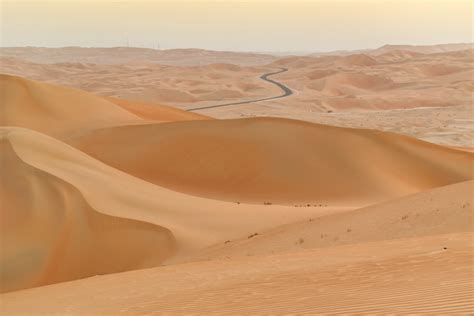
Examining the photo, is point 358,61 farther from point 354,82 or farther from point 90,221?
point 90,221

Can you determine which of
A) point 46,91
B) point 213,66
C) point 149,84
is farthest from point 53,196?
point 213,66

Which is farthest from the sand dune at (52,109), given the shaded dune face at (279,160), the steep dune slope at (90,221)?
the steep dune slope at (90,221)

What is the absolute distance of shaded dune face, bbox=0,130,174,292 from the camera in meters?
14.8

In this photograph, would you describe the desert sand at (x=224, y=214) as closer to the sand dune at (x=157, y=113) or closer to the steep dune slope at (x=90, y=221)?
the steep dune slope at (x=90, y=221)

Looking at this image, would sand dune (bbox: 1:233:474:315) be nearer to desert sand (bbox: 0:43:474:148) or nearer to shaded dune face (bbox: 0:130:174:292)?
shaded dune face (bbox: 0:130:174:292)

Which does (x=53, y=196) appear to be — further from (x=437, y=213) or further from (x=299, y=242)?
(x=437, y=213)

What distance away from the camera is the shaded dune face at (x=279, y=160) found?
25.3m

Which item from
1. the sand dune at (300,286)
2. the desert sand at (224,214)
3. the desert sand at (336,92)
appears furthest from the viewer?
the desert sand at (336,92)

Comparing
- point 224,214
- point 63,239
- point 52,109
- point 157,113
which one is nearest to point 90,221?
point 63,239

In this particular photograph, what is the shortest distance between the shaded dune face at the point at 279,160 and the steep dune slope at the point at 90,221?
6688mm

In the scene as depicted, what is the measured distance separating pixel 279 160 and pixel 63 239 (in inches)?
524

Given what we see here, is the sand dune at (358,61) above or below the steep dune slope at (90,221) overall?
above

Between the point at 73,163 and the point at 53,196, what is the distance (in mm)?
3313

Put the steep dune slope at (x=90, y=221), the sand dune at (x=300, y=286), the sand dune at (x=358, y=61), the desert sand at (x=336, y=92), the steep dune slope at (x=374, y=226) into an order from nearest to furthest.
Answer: the sand dune at (x=300, y=286)
the steep dune slope at (x=374, y=226)
the steep dune slope at (x=90, y=221)
the desert sand at (x=336, y=92)
the sand dune at (x=358, y=61)
